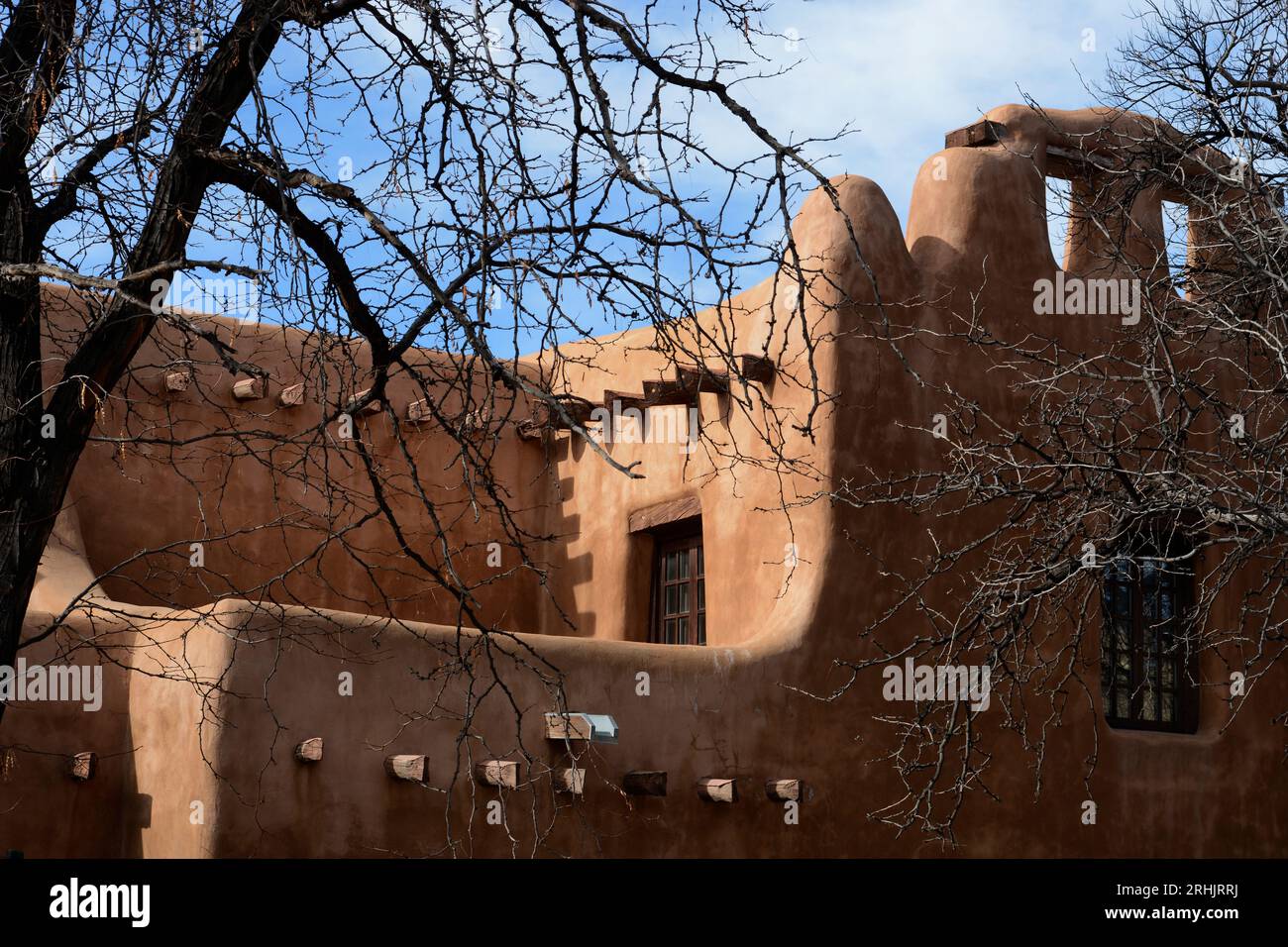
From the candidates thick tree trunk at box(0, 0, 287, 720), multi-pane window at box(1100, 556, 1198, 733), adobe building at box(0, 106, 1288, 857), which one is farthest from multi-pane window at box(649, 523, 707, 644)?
thick tree trunk at box(0, 0, 287, 720)

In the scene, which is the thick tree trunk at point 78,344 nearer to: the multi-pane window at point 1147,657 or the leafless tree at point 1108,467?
the leafless tree at point 1108,467

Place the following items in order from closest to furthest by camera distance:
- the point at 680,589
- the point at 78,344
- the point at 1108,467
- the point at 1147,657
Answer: the point at 78,344 → the point at 1108,467 → the point at 1147,657 → the point at 680,589

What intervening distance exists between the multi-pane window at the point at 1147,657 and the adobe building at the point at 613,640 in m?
0.16

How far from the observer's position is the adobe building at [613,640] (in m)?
8.63

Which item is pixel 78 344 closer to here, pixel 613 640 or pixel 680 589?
pixel 613 640

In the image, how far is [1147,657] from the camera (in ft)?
40.2

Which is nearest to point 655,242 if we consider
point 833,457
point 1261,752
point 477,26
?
point 477,26

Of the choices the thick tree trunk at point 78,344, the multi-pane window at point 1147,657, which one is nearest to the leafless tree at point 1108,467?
the multi-pane window at point 1147,657

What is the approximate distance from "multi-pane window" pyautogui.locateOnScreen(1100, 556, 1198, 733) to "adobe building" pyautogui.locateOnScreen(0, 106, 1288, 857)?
0.16 metres

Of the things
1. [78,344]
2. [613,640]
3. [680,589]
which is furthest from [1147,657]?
[78,344]

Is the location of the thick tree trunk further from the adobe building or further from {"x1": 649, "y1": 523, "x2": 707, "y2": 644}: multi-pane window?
{"x1": 649, "y1": 523, "x2": 707, "y2": 644}: multi-pane window

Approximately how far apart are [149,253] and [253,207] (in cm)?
52

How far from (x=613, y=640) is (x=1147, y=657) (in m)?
4.35
